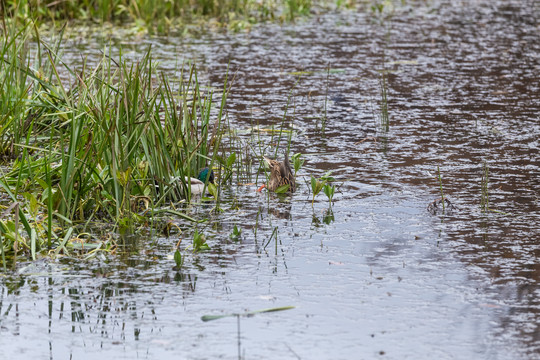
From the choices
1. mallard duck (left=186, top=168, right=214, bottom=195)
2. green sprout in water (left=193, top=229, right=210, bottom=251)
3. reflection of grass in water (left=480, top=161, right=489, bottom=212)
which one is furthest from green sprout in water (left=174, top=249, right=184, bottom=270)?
reflection of grass in water (left=480, top=161, right=489, bottom=212)

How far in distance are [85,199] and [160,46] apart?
18.4ft

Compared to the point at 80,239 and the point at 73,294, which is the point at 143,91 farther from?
the point at 73,294

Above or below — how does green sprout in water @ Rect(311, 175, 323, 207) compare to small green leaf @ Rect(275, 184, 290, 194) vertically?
above

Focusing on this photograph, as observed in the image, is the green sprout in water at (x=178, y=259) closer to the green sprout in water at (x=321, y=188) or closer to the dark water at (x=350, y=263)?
the dark water at (x=350, y=263)

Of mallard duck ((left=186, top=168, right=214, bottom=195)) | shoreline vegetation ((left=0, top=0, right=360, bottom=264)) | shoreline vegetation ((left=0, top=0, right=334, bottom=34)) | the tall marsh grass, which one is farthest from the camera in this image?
shoreline vegetation ((left=0, top=0, right=334, bottom=34))

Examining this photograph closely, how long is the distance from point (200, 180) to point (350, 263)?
4.99 feet

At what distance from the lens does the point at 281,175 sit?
5449 mm

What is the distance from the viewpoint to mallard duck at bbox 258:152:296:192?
542 cm

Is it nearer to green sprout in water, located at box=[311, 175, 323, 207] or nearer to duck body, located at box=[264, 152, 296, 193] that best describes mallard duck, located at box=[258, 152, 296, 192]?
duck body, located at box=[264, 152, 296, 193]

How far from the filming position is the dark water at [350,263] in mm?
3461

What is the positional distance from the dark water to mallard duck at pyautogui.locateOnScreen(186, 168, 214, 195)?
16 centimetres

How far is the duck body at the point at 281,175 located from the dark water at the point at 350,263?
0.40ft

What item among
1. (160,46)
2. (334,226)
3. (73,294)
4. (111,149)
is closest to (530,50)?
(160,46)

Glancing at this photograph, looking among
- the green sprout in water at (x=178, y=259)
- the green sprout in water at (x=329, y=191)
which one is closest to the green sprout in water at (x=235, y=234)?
the green sprout in water at (x=178, y=259)
